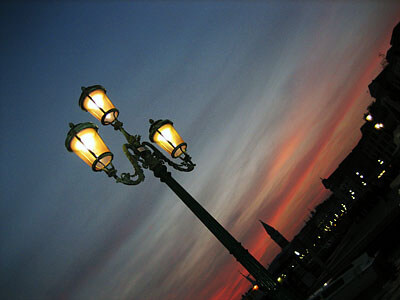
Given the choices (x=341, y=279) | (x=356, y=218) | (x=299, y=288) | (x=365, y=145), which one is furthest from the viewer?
(x=365, y=145)

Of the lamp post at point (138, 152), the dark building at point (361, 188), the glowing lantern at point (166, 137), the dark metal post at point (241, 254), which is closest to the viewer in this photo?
the dark metal post at point (241, 254)

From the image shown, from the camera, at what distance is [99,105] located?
22.6 feet

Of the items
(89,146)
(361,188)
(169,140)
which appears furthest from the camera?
(361,188)

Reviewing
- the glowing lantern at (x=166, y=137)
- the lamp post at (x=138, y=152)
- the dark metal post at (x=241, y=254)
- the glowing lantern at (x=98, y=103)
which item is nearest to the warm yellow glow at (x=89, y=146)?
the lamp post at (x=138, y=152)

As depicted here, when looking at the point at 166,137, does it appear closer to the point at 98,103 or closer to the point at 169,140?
the point at 169,140

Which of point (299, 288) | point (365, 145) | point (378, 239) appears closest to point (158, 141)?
point (378, 239)

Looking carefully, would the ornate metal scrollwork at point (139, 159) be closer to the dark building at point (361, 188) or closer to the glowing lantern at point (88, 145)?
the glowing lantern at point (88, 145)

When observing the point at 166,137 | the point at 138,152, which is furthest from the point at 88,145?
the point at 166,137

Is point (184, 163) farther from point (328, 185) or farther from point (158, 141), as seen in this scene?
point (328, 185)

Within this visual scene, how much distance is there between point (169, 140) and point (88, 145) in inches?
77.0

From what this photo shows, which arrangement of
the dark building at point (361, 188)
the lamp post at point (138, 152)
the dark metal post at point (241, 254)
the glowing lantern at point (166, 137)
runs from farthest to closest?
the dark building at point (361, 188) < the glowing lantern at point (166, 137) < the lamp post at point (138, 152) < the dark metal post at point (241, 254)

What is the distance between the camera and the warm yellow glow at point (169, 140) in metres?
6.77

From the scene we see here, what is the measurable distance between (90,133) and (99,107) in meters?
0.97

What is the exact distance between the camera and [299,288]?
5656cm
